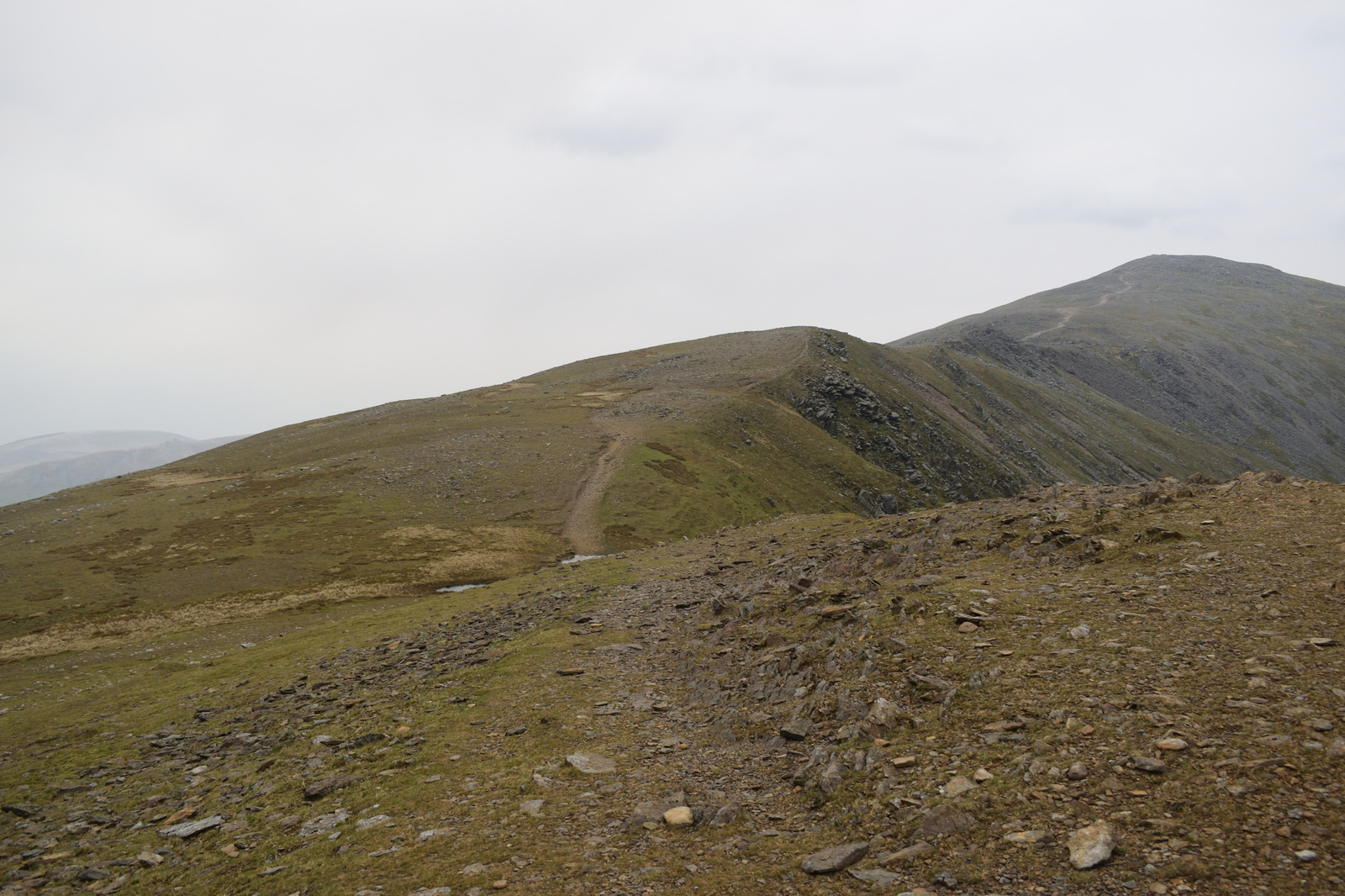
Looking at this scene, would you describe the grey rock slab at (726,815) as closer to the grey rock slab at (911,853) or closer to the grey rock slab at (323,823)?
the grey rock slab at (911,853)

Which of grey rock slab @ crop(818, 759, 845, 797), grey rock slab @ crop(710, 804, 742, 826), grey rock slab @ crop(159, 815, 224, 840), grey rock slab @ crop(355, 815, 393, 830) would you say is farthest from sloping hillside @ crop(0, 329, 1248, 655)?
grey rock slab @ crop(818, 759, 845, 797)

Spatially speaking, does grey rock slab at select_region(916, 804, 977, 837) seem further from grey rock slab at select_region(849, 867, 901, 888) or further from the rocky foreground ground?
grey rock slab at select_region(849, 867, 901, 888)

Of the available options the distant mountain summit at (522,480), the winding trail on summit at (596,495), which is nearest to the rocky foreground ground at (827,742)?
the distant mountain summit at (522,480)

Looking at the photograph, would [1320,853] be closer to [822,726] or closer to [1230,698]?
[1230,698]

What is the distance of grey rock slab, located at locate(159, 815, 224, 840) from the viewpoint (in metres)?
18.3

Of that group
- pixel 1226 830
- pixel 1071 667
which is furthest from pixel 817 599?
pixel 1226 830

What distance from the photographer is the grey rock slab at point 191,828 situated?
1833 centimetres

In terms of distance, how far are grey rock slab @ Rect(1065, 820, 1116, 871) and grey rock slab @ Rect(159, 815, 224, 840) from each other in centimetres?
2197

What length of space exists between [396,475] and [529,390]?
188 feet

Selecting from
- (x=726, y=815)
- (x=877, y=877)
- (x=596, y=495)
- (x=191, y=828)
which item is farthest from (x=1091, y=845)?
(x=596, y=495)

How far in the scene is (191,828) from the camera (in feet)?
60.7

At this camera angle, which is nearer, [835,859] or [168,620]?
[835,859]

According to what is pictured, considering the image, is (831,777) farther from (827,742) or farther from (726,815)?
(726,815)

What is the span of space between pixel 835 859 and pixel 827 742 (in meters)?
4.60
